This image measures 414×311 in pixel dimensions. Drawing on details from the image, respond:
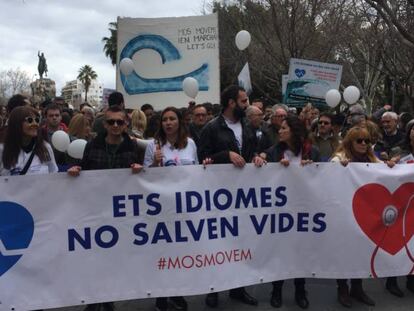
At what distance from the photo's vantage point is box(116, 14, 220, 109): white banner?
407 inches

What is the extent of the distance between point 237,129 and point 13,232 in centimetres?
210

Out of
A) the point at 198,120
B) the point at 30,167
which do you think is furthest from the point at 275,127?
the point at 30,167

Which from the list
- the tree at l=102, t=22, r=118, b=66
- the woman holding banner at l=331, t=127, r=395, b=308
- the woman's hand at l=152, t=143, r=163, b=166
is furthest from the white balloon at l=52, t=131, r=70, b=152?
the tree at l=102, t=22, r=118, b=66

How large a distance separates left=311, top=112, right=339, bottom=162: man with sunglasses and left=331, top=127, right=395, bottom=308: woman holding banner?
110 cm

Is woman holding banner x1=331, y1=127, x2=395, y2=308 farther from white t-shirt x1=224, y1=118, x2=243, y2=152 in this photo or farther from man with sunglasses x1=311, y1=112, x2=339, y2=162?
man with sunglasses x1=311, y1=112, x2=339, y2=162

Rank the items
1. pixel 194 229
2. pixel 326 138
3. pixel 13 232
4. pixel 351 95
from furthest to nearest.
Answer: pixel 351 95 → pixel 326 138 → pixel 194 229 → pixel 13 232

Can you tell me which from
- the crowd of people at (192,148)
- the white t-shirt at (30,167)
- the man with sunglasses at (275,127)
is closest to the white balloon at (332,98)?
the man with sunglasses at (275,127)

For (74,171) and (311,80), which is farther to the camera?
(311,80)

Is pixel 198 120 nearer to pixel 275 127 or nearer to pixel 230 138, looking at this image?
pixel 275 127

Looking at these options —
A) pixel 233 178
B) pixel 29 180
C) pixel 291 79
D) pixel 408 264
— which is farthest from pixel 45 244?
pixel 291 79

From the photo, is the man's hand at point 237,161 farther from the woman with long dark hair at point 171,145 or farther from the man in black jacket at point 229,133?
the woman with long dark hair at point 171,145

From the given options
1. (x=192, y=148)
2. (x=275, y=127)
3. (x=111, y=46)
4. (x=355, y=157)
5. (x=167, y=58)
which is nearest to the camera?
(x=192, y=148)

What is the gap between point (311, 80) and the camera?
960 centimetres

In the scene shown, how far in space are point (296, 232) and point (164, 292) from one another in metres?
1.21
